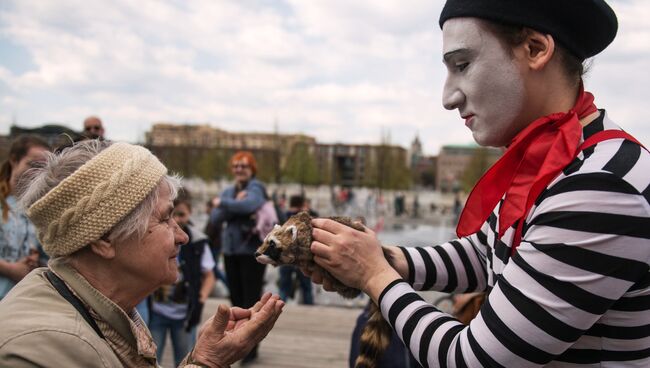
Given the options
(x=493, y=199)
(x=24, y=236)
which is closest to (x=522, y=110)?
(x=493, y=199)

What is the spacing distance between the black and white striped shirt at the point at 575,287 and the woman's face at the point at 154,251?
2.94ft

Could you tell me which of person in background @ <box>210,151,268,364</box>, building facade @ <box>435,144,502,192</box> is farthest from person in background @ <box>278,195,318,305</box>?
building facade @ <box>435,144,502,192</box>

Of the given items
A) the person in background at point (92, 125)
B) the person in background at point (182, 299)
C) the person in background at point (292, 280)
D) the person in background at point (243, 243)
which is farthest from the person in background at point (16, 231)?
the person in background at point (292, 280)

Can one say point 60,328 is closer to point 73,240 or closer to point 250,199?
point 73,240

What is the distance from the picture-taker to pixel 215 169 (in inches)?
1956

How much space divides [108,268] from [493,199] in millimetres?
1223

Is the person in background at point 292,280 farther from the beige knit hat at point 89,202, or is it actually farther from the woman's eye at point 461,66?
the woman's eye at point 461,66

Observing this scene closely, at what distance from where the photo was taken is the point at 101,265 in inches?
67.7

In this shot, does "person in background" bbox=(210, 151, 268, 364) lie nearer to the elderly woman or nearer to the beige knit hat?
the elderly woman

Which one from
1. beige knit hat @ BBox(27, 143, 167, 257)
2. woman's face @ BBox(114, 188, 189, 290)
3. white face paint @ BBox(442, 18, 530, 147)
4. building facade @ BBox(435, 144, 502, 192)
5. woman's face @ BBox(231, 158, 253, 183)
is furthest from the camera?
building facade @ BBox(435, 144, 502, 192)

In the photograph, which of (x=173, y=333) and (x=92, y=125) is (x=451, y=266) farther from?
(x=92, y=125)

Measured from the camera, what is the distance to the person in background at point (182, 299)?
453 cm

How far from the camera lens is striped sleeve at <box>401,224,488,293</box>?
6.08ft

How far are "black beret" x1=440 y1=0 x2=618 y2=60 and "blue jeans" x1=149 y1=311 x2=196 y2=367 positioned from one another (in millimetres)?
3921
